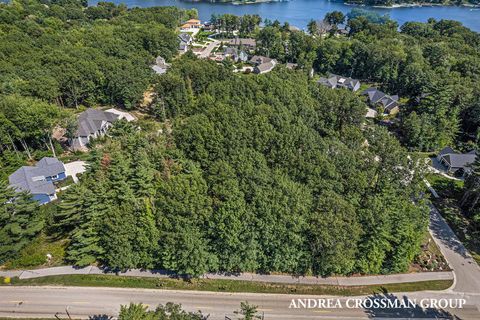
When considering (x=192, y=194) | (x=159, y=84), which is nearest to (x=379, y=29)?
(x=159, y=84)

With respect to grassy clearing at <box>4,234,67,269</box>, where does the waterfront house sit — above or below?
above

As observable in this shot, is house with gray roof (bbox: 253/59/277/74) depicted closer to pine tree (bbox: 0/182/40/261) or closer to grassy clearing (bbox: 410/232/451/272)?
grassy clearing (bbox: 410/232/451/272)

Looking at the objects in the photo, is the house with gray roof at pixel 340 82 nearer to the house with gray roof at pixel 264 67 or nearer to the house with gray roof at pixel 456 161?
the house with gray roof at pixel 264 67

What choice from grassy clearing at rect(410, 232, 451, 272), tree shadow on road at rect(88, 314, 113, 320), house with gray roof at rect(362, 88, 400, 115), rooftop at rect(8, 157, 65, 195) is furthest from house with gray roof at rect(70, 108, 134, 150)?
house with gray roof at rect(362, 88, 400, 115)

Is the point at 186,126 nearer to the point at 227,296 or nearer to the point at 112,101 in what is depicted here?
the point at 227,296

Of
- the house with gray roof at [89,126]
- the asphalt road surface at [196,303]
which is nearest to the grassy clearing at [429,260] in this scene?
the asphalt road surface at [196,303]
